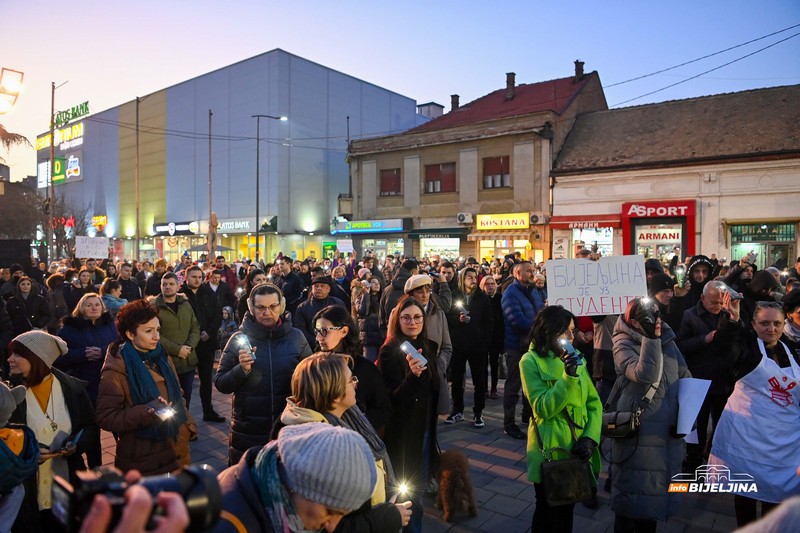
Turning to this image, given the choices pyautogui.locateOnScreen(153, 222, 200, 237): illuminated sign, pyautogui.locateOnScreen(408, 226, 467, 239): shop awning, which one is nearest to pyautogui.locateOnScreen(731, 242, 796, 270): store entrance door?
pyautogui.locateOnScreen(408, 226, 467, 239): shop awning

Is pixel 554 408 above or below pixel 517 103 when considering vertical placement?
below

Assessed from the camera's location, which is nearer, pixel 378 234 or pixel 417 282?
pixel 417 282

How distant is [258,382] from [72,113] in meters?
A: 65.1

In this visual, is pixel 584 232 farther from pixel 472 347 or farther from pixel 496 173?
pixel 472 347

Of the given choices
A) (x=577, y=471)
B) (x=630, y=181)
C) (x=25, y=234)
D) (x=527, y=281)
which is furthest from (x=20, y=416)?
(x=25, y=234)

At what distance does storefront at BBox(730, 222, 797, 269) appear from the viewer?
64.7 feet

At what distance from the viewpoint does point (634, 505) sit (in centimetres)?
335

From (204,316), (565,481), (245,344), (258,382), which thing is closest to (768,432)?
(565,481)

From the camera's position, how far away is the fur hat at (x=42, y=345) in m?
3.37

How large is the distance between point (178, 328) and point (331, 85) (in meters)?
38.7

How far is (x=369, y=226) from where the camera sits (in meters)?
30.2

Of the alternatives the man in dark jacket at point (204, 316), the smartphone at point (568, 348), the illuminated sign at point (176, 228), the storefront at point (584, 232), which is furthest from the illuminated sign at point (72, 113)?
the smartphone at point (568, 348)

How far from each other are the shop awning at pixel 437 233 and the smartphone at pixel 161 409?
2406 centimetres

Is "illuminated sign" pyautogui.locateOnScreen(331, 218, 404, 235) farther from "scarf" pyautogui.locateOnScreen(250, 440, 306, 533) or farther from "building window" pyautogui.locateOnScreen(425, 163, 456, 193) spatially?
"scarf" pyautogui.locateOnScreen(250, 440, 306, 533)
